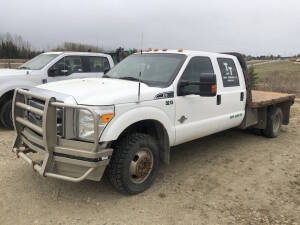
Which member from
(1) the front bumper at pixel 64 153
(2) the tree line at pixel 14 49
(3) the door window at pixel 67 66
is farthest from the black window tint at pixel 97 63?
(2) the tree line at pixel 14 49

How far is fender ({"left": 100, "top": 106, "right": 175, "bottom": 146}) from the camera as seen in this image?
3.48 meters

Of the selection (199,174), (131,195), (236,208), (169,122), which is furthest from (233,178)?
(131,195)

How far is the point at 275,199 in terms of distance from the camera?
13.5ft

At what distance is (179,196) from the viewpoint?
409 cm

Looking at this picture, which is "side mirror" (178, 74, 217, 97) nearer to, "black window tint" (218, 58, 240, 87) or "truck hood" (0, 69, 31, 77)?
"black window tint" (218, 58, 240, 87)

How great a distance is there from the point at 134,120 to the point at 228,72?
256 centimetres

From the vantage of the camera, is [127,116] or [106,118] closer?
[106,118]

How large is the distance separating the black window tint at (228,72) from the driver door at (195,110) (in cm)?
34

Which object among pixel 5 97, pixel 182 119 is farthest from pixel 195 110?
pixel 5 97

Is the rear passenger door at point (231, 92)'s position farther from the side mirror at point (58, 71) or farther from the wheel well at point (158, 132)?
the side mirror at point (58, 71)

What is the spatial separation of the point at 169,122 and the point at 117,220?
4.84ft

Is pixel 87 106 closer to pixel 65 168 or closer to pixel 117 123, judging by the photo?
pixel 117 123

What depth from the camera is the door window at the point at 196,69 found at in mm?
4625

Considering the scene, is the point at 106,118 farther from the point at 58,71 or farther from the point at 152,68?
the point at 58,71
